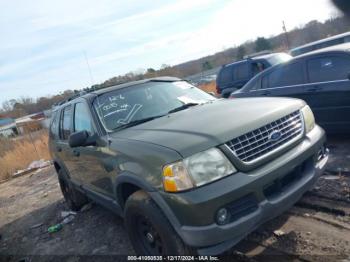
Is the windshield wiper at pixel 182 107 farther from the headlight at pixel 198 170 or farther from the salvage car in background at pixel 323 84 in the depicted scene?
the salvage car in background at pixel 323 84

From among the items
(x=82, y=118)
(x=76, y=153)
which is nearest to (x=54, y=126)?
(x=76, y=153)

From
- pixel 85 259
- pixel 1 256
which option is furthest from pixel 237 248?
pixel 1 256

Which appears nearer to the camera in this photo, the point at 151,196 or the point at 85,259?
the point at 151,196

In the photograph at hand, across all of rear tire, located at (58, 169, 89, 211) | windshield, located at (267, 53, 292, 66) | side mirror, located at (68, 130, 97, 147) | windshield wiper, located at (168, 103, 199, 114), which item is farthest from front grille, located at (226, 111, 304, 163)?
windshield, located at (267, 53, 292, 66)

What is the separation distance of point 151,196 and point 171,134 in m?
0.59

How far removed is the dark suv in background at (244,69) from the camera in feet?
40.5

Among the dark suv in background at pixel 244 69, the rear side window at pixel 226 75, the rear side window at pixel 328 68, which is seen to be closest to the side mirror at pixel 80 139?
the rear side window at pixel 328 68

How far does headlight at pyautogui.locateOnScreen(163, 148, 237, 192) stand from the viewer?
2916 millimetres

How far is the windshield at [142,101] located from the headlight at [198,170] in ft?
4.58

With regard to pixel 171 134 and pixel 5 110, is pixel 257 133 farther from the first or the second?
pixel 5 110

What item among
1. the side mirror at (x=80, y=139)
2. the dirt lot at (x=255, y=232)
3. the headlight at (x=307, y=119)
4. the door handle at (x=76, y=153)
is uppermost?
the side mirror at (x=80, y=139)

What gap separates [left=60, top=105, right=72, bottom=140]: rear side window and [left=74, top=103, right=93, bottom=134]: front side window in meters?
0.39

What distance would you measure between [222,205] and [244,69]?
10443mm

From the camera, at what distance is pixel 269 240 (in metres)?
3.71
